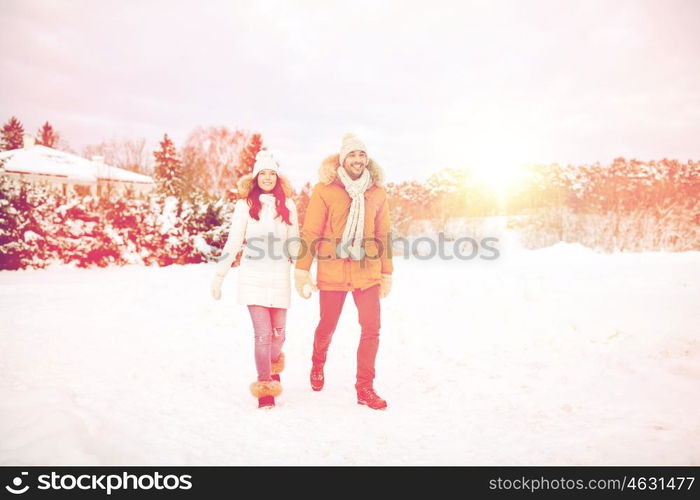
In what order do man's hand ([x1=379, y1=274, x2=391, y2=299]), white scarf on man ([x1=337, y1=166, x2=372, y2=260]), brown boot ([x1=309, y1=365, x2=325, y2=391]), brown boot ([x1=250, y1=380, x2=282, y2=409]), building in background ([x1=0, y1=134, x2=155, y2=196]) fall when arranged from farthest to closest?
building in background ([x1=0, y1=134, x2=155, y2=196])
brown boot ([x1=309, y1=365, x2=325, y2=391])
man's hand ([x1=379, y1=274, x2=391, y2=299])
white scarf on man ([x1=337, y1=166, x2=372, y2=260])
brown boot ([x1=250, y1=380, x2=282, y2=409])

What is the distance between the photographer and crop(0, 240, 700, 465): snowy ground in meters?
2.94

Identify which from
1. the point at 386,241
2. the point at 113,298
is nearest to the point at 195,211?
the point at 113,298

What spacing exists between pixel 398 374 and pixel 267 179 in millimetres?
2339

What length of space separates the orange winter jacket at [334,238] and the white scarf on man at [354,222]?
5 cm

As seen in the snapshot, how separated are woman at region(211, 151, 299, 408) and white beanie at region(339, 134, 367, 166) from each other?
52 centimetres

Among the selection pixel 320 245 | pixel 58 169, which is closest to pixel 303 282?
pixel 320 245

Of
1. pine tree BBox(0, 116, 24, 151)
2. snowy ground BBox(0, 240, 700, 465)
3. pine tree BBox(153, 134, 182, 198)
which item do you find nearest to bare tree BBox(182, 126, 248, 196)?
pine tree BBox(153, 134, 182, 198)

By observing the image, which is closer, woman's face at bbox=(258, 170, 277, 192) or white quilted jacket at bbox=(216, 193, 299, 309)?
white quilted jacket at bbox=(216, 193, 299, 309)

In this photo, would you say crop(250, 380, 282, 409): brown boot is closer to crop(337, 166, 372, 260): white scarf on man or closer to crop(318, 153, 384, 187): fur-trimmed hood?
crop(337, 166, 372, 260): white scarf on man

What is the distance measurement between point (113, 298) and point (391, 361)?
162 inches

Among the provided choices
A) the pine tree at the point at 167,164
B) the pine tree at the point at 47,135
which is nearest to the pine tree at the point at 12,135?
the pine tree at the point at 47,135

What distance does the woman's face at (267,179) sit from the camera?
381 centimetres

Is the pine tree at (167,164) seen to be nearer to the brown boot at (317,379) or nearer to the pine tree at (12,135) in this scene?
the pine tree at (12,135)
